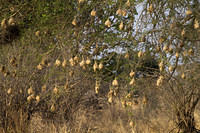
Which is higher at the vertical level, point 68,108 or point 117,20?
point 117,20

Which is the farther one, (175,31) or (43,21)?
(43,21)

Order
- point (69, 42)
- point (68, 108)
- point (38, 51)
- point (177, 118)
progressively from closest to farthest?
point (69, 42) → point (177, 118) → point (38, 51) → point (68, 108)

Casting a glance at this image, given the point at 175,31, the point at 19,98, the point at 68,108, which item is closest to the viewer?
the point at 175,31

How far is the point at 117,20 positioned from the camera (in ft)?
13.2

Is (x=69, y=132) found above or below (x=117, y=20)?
below

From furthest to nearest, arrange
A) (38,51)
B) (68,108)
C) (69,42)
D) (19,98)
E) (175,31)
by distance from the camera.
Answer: (68,108) → (38,51) → (19,98) → (69,42) → (175,31)

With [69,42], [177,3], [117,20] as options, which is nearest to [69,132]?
[69,42]

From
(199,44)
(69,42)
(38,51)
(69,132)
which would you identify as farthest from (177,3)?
(38,51)

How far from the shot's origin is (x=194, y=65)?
3785mm

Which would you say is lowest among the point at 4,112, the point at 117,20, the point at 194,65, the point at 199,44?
the point at 4,112

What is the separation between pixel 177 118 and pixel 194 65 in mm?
795

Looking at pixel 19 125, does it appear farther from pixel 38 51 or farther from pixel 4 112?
pixel 38 51

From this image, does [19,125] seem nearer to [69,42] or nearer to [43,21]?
[69,42]

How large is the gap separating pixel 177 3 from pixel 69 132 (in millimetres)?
2409
